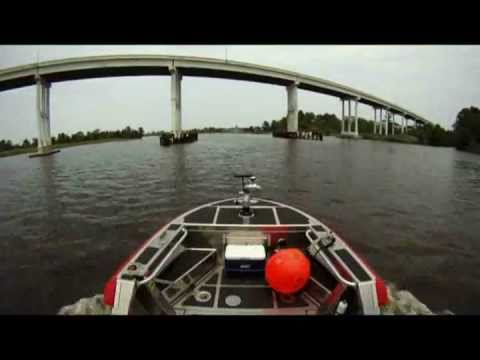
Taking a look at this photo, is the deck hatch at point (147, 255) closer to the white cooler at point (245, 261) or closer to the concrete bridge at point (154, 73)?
the white cooler at point (245, 261)

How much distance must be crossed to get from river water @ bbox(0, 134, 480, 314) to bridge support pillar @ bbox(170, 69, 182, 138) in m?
22.4

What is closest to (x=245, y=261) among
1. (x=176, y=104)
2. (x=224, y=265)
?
(x=224, y=265)

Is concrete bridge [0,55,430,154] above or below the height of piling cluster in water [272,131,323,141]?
above

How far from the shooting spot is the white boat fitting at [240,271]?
9.48ft

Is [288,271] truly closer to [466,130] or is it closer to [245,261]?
[245,261]

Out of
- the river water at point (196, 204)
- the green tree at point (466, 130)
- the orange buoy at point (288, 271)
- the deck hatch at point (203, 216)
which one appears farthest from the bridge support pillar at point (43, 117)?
the green tree at point (466, 130)

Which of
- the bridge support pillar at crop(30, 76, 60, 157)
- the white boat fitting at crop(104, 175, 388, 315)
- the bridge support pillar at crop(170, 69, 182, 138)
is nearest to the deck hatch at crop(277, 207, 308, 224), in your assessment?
the white boat fitting at crop(104, 175, 388, 315)

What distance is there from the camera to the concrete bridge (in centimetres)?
3294

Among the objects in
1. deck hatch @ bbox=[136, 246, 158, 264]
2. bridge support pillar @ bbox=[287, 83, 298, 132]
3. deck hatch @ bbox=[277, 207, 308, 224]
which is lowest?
deck hatch @ bbox=[136, 246, 158, 264]

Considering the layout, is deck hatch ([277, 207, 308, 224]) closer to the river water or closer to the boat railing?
the boat railing

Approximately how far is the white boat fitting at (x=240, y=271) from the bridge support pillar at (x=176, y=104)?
37.6m

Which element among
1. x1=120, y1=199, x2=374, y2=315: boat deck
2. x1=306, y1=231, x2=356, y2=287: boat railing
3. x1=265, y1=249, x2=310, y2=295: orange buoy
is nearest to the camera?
x1=265, y1=249, x2=310, y2=295: orange buoy
